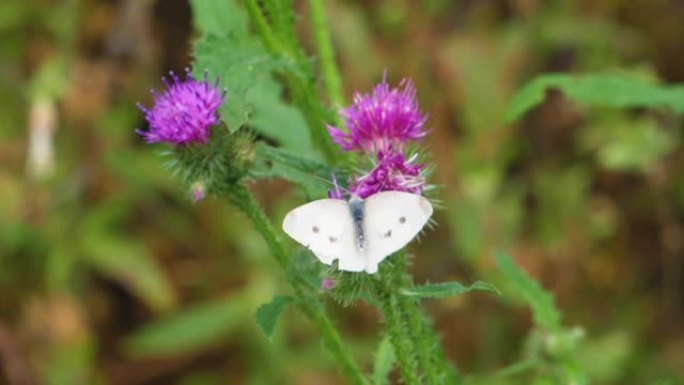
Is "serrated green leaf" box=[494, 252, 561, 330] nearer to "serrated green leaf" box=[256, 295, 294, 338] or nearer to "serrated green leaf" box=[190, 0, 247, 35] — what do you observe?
"serrated green leaf" box=[256, 295, 294, 338]

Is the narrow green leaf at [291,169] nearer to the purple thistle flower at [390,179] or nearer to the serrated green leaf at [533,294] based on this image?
the purple thistle flower at [390,179]

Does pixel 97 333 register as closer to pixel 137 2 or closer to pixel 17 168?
pixel 17 168

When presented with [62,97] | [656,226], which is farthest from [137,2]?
[656,226]

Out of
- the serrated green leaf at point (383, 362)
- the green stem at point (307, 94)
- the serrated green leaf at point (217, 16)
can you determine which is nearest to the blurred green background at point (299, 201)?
the serrated green leaf at point (217, 16)

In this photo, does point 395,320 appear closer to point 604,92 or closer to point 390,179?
point 390,179

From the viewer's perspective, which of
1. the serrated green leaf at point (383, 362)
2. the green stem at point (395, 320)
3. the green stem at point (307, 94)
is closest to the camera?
the green stem at point (395, 320)

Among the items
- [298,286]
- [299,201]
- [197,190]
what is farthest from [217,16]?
[299,201]
